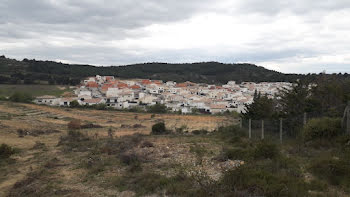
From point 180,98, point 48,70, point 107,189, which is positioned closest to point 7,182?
point 107,189

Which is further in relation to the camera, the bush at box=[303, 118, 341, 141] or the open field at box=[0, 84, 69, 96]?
the open field at box=[0, 84, 69, 96]

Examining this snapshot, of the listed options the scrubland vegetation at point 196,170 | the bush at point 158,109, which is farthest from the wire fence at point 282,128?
the bush at point 158,109

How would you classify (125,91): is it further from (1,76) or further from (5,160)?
(5,160)

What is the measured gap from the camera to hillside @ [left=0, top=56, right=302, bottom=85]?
339 ft

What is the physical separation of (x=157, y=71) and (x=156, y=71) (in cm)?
60

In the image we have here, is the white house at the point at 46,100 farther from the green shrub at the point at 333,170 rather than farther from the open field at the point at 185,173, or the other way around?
the green shrub at the point at 333,170

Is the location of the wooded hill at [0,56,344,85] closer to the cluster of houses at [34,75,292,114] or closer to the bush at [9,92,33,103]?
the cluster of houses at [34,75,292,114]

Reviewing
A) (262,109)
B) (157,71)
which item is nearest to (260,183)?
(262,109)

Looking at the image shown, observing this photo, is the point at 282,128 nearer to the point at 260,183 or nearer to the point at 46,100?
the point at 260,183

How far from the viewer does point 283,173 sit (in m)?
6.32

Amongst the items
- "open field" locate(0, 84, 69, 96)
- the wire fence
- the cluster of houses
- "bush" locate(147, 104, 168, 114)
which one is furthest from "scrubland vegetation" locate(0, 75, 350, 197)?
"open field" locate(0, 84, 69, 96)

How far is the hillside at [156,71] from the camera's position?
103 meters

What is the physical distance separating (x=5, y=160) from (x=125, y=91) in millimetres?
74502

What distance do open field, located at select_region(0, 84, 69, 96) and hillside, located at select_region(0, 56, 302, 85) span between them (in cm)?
989
